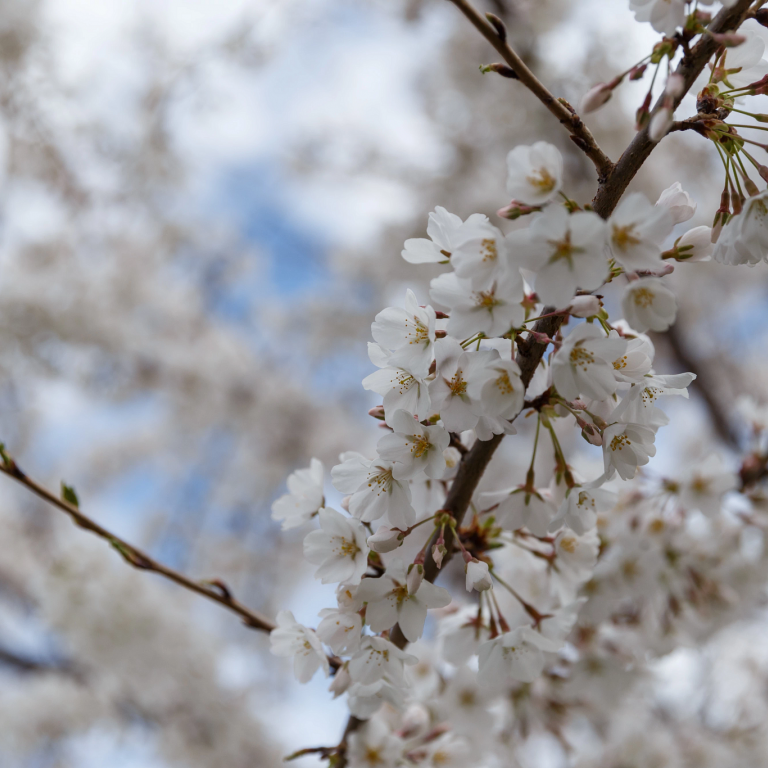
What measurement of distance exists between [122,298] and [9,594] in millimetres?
1726

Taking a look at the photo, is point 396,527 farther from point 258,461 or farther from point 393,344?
point 258,461

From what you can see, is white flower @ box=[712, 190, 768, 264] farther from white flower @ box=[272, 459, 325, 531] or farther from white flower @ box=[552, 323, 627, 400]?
white flower @ box=[272, 459, 325, 531]

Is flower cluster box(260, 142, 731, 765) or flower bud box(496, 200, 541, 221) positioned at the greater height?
flower bud box(496, 200, 541, 221)

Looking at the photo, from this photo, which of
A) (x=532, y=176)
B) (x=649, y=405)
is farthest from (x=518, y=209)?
(x=649, y=405)

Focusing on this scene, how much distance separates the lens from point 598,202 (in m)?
0.49

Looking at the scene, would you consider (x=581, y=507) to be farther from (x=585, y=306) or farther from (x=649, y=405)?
(x=585, y=306)

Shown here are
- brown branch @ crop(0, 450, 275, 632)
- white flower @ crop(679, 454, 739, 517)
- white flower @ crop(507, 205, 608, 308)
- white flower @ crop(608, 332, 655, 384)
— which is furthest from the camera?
white flower @ crop(679, 454, 739, 517)

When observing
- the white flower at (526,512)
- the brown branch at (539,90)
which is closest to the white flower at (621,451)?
the white flower at (526,512)

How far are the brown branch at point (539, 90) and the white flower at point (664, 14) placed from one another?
0.08 meters

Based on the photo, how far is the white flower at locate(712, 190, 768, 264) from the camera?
1.58 feet

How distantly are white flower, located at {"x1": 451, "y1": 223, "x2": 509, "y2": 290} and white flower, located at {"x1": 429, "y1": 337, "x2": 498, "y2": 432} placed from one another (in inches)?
2.5

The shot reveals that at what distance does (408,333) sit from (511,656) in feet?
1.09

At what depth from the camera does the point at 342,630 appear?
1.78ft

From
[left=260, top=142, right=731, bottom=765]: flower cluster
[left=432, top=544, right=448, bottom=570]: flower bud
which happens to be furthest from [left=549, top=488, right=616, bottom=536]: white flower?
[left=432, top=544, right=448, bottom=570]: flower bud
